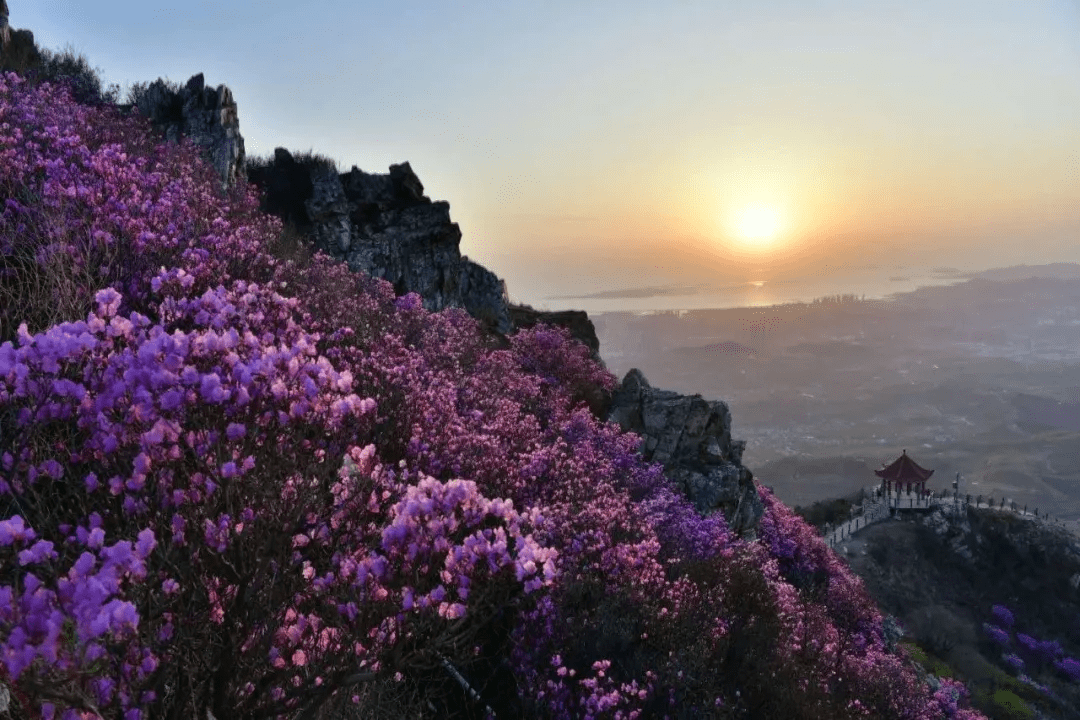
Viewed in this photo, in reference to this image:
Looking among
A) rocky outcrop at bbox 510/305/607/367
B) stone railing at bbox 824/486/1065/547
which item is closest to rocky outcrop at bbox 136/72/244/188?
rocky outcrop at bbox 510/305/607/367

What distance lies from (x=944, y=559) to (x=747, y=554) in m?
51.0

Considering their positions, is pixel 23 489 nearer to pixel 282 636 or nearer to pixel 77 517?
pixel 77 517

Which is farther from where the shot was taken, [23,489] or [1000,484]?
[1000,484]

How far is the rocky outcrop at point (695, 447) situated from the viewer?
2547 cm

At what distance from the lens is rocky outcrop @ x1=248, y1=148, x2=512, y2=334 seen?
29703 mm

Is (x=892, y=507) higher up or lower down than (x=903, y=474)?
lower down

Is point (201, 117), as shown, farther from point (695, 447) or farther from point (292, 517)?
point (292, 517)

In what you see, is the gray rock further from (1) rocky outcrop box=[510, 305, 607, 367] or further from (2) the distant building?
(2) the distant building

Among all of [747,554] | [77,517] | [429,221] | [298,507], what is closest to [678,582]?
[747,554]

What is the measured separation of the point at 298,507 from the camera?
4625mm

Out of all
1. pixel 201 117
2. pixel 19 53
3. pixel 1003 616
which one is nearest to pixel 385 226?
pixel 201 117

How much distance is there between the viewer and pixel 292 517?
4.58 m

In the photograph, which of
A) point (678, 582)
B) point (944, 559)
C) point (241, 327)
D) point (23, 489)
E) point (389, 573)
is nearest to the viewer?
point (389, 573)

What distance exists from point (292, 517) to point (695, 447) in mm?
24768
